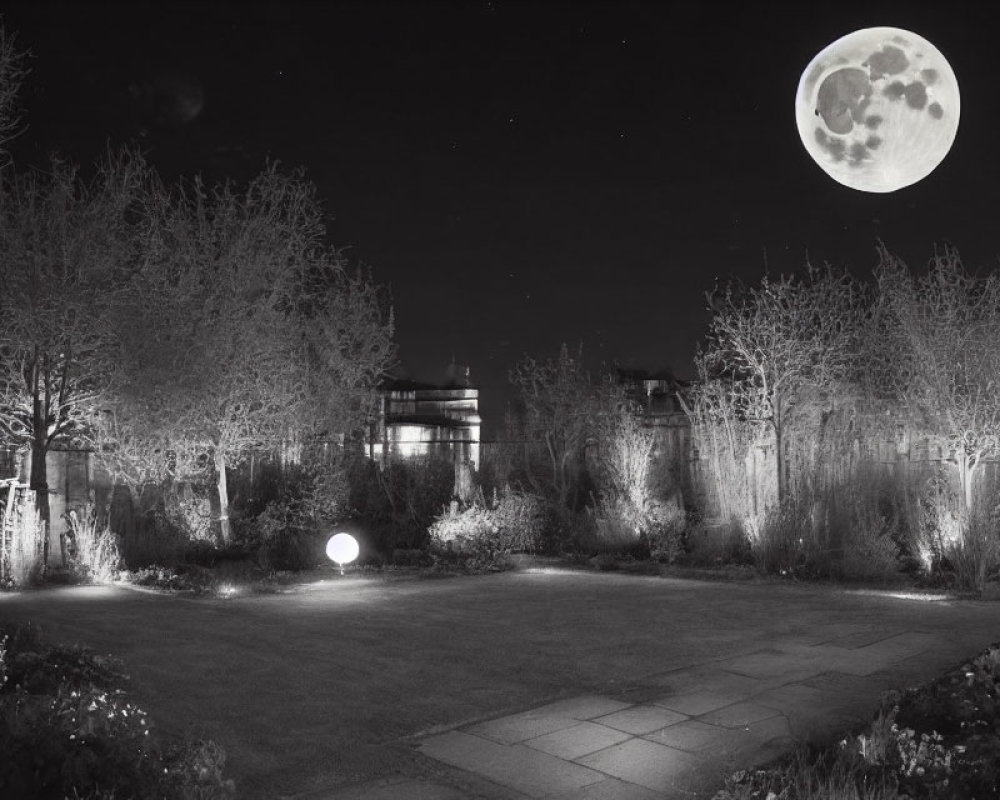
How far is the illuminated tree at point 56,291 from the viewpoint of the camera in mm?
11398

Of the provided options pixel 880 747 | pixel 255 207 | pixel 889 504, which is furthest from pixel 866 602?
pixel 255 207

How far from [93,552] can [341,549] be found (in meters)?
2.99

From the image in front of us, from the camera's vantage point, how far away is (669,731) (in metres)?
5.10

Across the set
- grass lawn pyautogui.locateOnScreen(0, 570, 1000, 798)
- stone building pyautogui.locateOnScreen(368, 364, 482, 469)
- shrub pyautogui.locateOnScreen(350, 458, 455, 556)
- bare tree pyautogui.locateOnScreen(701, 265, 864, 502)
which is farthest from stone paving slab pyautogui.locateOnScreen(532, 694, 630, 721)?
stone building pyautogui.locateOnScreen(368, 364, 482, 469)

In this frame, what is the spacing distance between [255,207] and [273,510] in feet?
14.1

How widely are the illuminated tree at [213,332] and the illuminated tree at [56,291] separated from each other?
432mm

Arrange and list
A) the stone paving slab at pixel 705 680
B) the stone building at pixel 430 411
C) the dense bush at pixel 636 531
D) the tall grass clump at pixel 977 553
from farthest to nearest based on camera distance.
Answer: the stone building at pixel 430 411 < the dense bush at pixel 636 531 < the tall grass clump at pixel 977 553 < the stone paving slab at pixel 705 680

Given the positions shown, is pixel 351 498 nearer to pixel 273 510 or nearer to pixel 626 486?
pixel 273 510

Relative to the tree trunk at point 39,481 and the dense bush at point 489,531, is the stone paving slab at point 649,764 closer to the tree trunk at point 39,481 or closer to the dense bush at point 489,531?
the dense bush at point 489,531

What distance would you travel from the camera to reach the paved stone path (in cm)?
433

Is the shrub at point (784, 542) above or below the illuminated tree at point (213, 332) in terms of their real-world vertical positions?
below

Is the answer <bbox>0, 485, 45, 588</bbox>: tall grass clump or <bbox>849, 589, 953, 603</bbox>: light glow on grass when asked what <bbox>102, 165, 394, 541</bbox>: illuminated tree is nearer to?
<bbox>0, 485, 45, 588</bbox>: tall grass clump

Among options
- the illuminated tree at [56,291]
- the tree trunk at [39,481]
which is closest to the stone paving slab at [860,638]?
the illuminated tree at [56,291]

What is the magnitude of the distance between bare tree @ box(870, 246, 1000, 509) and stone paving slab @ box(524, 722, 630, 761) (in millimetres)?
8583
